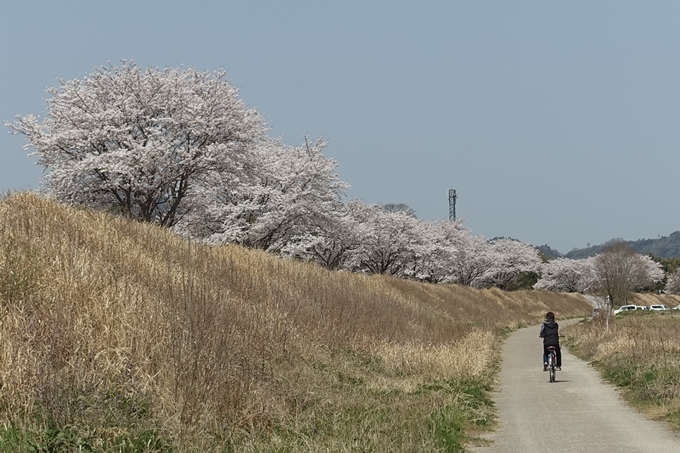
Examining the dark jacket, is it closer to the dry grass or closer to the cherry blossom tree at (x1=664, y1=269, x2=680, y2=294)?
the dry grass

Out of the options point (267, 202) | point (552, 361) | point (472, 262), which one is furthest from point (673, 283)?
point (552, 361)

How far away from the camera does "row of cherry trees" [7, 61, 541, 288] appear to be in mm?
33469

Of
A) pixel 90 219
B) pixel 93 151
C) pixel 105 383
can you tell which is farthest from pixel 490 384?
pixel 93 151

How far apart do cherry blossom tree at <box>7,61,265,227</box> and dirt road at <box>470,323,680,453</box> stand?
18861mm

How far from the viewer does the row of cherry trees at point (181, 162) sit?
3347 cm

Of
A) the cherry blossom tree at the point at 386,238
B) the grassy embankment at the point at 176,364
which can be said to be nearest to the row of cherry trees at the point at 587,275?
the cherry blossom tree at the point at 386,238

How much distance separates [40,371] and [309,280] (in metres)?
13.1

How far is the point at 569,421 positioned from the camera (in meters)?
12.6

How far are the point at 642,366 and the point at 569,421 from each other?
265 inches

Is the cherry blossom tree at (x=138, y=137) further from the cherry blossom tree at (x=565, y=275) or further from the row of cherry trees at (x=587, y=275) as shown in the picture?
the cherry blossom tree at (x=565, y=275)

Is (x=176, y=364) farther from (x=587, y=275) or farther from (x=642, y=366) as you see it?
(x=587, y=275)

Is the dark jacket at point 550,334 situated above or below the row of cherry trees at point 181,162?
below

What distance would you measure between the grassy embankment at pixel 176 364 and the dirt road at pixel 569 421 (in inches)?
25.2

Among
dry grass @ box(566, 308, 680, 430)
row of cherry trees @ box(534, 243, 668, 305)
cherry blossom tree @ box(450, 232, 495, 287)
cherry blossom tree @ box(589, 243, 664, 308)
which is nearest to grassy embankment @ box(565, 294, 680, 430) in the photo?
dry grass @ box(566, 308, 680, 430)
